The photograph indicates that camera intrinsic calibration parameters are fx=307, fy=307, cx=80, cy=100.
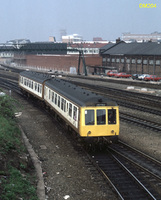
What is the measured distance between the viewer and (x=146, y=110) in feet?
93.8

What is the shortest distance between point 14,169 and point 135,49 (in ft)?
232

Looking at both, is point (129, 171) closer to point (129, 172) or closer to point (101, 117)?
point (129, 172)

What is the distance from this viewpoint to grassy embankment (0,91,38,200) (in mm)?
10094

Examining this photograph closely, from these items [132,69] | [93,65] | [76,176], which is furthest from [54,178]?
[93,65]

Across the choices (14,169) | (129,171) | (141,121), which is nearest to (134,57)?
(141,121)

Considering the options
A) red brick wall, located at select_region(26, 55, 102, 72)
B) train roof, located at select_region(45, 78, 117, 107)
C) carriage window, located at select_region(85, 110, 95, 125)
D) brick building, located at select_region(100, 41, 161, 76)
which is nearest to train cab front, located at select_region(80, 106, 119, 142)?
carriage window, located at select_region(85, 110, 95, 125)

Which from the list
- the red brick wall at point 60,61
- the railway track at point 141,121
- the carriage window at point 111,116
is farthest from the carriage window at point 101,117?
the red brick wall at point 60,61

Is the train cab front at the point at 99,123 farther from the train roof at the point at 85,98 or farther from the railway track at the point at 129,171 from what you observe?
the railway track at the point at 129,171

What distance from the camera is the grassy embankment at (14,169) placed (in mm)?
10094

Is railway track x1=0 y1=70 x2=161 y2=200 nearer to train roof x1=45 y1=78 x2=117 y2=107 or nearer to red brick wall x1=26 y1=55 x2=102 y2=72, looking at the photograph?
train roof x1=45 y1=78 x2=117 y2=107

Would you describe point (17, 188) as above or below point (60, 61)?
below

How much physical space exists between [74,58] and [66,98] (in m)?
76.9

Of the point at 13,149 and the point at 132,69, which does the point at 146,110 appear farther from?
the point at 132,69

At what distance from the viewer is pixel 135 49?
258 ft
